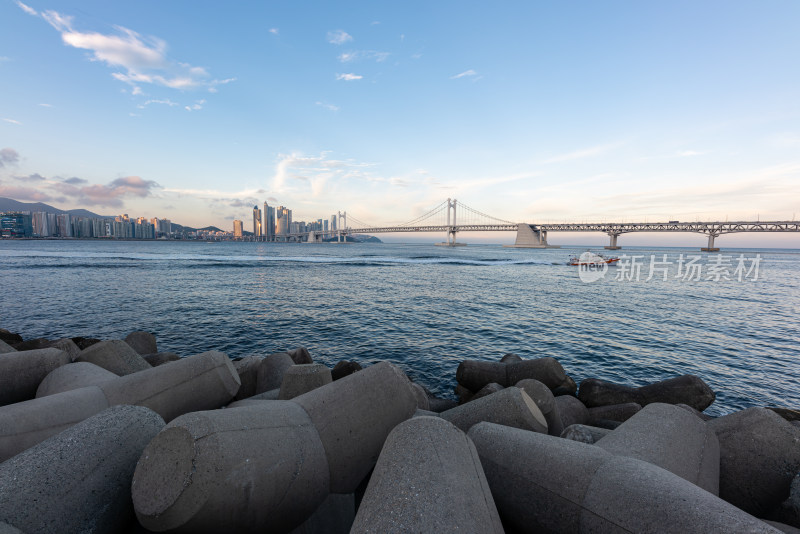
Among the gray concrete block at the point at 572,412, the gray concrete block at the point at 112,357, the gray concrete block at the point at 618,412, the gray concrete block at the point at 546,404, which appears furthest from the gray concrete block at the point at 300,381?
the gray concrete block at the point at 618,412

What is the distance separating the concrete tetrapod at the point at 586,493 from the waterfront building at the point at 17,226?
25124cm

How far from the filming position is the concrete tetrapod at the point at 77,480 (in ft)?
7.17

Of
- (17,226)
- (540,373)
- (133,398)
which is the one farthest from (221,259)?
(17,226)

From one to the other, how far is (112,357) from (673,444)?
8536mm

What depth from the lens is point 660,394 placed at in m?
7.36

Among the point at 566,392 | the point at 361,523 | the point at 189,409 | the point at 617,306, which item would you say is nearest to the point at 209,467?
the point at 361,523

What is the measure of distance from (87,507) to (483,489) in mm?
2605

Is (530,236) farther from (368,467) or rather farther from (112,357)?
(368,467)

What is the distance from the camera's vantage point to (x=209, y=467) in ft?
7.43

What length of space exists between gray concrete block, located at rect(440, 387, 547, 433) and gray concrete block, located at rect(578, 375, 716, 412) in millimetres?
4334

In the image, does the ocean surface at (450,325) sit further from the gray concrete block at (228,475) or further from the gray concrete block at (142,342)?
the gray concrete block at (228,475)

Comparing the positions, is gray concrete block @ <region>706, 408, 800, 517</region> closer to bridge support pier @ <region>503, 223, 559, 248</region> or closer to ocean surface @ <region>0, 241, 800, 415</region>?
ocean surface @ <region>0, 241, 800, 415</region>

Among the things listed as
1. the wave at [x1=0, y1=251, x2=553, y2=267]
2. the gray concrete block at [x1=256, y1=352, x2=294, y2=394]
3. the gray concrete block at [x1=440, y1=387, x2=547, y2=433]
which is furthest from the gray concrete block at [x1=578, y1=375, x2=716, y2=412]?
the wave at [x1=0, y1=251, x2=553, y2=267]

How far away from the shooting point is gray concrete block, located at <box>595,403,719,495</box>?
318 cm
